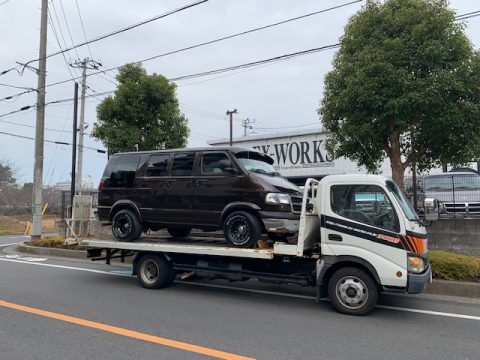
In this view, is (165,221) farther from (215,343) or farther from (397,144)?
(397,144)

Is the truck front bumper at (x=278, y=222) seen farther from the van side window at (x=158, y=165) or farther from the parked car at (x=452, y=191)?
the parked car at (x=452, y=191)

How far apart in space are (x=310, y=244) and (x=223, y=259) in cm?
168

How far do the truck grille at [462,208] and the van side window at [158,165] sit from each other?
8.68 metres

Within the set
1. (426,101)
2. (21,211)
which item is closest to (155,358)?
(426,101)

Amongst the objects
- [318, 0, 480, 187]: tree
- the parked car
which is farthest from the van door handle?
the parked car

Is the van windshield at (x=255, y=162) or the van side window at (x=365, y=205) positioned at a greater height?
the van windshield at (x=255, y=162)

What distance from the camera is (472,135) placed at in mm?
10383

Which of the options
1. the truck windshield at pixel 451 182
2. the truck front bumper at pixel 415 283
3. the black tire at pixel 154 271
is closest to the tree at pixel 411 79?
the truck windshield at pixel 451 182

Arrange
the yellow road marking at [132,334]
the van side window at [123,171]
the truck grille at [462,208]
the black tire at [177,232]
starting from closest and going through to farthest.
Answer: the yellow road marking at [132,334]
the van side window at [123,171]
the black tire at [177,232]
the truck grille at [462,208]

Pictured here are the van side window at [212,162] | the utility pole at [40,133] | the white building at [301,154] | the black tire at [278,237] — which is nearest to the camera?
the black tire at [278,237]

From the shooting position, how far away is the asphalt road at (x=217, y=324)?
16.9 ft

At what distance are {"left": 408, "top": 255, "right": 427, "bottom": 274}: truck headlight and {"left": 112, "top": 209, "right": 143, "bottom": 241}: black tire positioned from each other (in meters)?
5.11

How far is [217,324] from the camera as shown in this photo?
6.22 meters

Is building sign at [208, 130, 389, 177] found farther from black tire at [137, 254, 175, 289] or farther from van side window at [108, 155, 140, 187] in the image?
black tire at [137, 254, 175, 289]
